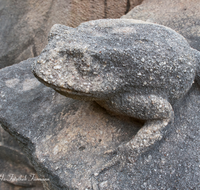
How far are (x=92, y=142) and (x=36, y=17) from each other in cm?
132

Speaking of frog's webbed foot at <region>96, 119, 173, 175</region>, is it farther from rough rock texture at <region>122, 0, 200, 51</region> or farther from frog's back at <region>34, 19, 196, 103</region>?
rough rock texture at <region>122, 0, 200, 51</region>

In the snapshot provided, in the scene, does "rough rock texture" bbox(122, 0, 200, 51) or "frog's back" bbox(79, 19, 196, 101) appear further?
"rough rock texture" bbox(122, 0, 200, 51)

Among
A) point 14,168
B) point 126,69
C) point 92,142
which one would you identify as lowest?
point 14,168

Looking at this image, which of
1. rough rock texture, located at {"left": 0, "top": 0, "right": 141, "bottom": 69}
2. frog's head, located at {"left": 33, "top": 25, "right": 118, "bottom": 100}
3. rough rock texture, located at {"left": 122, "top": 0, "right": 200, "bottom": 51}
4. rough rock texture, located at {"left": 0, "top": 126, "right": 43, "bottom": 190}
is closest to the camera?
frog's head, located at {"left": 33, "top": 25, "right": 118, "bottom": 100}

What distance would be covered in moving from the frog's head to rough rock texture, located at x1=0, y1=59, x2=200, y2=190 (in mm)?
237

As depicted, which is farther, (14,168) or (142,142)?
(14,168)

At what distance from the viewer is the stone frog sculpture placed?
0.61m

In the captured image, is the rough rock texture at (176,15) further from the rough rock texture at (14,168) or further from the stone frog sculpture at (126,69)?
the rough rock texture at (14,168)

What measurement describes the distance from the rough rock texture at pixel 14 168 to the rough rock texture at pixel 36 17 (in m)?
0.75

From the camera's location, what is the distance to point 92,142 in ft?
2.54

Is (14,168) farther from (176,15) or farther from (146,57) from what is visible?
(176,15)

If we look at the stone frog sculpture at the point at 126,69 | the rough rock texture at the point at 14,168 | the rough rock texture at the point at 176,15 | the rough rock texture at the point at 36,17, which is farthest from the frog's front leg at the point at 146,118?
the rough rock texture at the point at 14,168

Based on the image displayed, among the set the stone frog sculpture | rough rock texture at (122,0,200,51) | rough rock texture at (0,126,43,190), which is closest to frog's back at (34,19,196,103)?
the stone frog sculpture

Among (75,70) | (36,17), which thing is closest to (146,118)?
(75,70)
